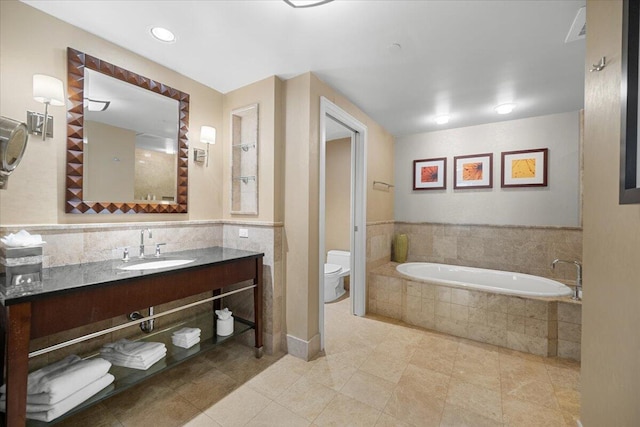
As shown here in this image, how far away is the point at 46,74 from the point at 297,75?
1614mm

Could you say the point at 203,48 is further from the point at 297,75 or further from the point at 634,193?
the point at 634,193

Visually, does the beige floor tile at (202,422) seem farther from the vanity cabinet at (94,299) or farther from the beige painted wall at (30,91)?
the beige painted wall at (30,91)

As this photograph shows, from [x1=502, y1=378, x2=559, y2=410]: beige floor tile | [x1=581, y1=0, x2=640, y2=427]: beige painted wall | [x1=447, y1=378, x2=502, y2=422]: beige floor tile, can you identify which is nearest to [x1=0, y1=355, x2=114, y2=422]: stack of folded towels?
[x1=447, y1=378, x2=502, y2=422]: beige floor tile

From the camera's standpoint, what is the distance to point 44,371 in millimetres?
1335

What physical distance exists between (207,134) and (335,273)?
91.7 inches

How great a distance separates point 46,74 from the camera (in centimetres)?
152

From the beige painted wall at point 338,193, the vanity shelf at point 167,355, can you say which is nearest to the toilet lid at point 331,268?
the beige painted wall at point 338,193

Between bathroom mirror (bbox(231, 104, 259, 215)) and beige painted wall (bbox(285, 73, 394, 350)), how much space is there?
1.04 ft

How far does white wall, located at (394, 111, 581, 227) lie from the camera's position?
2938mm

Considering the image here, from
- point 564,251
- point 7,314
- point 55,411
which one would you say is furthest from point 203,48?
point 564,251

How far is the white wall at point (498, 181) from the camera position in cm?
294

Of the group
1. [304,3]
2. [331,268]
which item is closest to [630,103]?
[304,3]

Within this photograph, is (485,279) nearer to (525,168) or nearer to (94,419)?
(525,168)

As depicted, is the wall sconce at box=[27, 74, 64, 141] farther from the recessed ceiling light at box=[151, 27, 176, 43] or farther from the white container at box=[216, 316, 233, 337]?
the white container at box=[216, 316, 233, 337]
